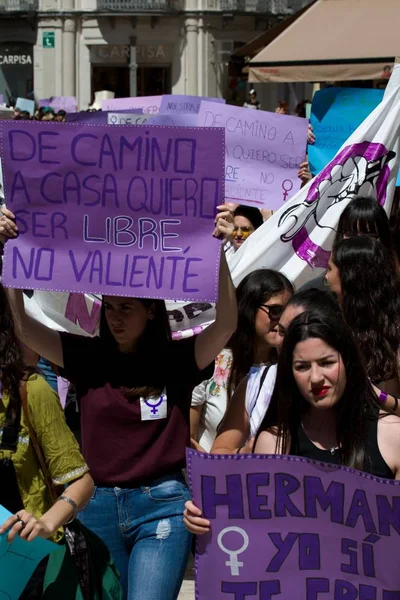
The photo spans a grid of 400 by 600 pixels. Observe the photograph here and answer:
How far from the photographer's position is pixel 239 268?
5961 millimetres

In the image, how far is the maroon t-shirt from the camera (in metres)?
3.64

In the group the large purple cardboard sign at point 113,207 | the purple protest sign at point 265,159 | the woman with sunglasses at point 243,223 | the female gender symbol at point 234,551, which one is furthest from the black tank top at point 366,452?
the purple protest sign at point 265,159

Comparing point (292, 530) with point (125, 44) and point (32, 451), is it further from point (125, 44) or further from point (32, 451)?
point (125, 44)

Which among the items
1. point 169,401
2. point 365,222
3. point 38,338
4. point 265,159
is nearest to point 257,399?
point 169,401

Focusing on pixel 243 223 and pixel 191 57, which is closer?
pixel 243 223

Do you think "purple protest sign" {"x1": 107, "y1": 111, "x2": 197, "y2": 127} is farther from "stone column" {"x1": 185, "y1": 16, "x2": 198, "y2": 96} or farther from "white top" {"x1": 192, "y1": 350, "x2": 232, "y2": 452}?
"stone column" {"x1": 185, "y1": 16, "x2": 198, "y2": 96}

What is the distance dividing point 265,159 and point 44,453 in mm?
4415

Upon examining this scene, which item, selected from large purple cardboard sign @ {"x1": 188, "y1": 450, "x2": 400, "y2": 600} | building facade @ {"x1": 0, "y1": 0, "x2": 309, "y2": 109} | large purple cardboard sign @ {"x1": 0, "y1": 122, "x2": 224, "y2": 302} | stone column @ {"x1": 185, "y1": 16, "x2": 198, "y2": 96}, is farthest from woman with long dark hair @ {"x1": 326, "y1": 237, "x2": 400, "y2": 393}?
building facade @ {"x1": 0, "y1": 0, "x2": 309, "y2": 109}

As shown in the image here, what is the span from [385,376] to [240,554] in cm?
106

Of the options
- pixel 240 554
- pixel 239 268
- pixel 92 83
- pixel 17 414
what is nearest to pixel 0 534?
pixel 17 414

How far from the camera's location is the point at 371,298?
413 centimetres

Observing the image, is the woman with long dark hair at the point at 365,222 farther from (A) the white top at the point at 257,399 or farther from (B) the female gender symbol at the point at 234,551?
(B) the female gender symbol at the point at 234,551

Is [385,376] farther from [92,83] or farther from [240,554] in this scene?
[92,83]

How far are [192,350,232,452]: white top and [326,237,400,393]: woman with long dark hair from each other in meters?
0.99
